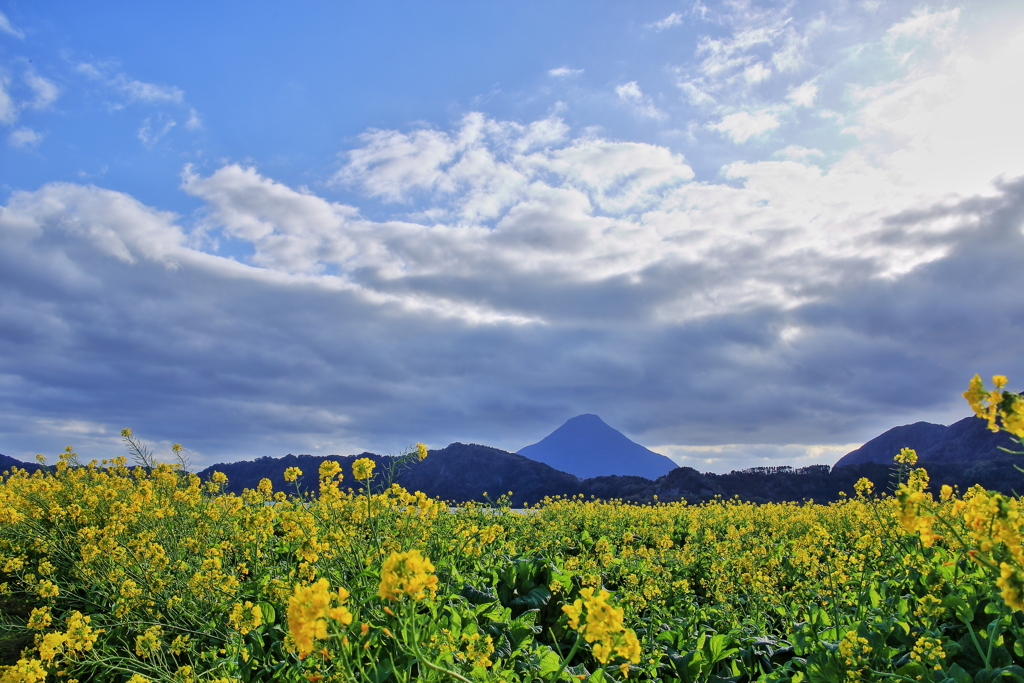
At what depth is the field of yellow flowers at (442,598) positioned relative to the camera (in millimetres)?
2168

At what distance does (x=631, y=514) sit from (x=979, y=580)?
25.6 feet

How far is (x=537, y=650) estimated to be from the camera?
144 inches

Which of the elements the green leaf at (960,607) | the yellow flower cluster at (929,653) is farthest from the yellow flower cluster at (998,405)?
the green leaf at (960,607)

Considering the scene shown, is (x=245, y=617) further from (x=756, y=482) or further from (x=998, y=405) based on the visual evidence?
(x=756, y=482)

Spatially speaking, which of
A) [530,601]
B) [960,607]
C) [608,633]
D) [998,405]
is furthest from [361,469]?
[960,607]

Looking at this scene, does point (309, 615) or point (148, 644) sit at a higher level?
point (309, 615)

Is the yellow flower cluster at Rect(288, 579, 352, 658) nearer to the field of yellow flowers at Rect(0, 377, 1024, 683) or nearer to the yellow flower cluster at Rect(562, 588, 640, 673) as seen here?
the field of yellow flowers at Rect(0, 377, 1024, 683)

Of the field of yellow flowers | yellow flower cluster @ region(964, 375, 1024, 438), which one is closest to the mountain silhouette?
the field of yellow flowers

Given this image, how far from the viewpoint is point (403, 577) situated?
1915 mm

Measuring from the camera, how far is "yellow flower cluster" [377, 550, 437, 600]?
188 cm

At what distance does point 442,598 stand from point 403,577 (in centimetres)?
199

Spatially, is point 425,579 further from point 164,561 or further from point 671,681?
point 164,561

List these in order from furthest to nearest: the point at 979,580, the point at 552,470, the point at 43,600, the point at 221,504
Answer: the point at 552,470, the point at 221,504, the point at 43,600, the point at 979,580

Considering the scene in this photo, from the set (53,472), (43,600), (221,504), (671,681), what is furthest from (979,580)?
(53,472)
